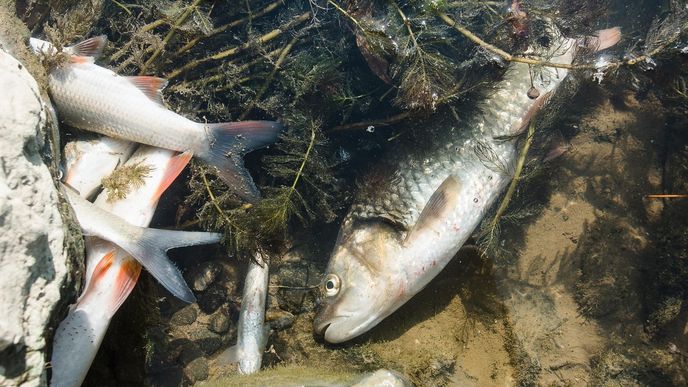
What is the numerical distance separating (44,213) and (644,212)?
552 centimetres

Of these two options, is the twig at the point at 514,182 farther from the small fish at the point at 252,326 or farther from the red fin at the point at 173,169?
the red fin at the point at 173,169

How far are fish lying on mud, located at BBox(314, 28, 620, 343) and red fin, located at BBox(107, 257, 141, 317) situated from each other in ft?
5.42

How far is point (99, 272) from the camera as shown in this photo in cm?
343

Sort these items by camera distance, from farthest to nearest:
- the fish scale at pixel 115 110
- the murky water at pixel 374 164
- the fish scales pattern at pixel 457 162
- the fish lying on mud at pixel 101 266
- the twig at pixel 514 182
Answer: the fish scales pattern at pixel 457 162, the twig at pixel 514 182, the murky water at pixel 374 164, the fish scale at pixel 115 110, the fish lying on mud at pixel 101 266

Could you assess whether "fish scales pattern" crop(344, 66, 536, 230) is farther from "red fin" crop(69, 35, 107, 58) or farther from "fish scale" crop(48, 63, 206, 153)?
"red fin" crop(69, 35, 107, 58)

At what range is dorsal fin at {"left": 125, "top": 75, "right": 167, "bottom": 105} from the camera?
386cm

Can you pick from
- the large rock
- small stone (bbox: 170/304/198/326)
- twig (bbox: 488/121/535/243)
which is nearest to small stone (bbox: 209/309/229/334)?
small stone (bbox: 170/304/198/326)

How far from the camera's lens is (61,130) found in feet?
12.8

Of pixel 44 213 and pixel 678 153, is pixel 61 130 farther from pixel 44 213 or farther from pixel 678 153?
pixel 678 153

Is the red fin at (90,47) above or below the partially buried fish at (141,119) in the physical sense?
above

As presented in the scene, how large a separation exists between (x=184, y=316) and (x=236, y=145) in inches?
79.0

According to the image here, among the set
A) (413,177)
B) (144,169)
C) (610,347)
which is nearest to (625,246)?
(610,347)

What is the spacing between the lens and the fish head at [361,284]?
4.05 meters

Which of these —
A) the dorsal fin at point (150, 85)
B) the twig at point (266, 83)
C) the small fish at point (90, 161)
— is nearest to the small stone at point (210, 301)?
the small fish at point (90, 161)
